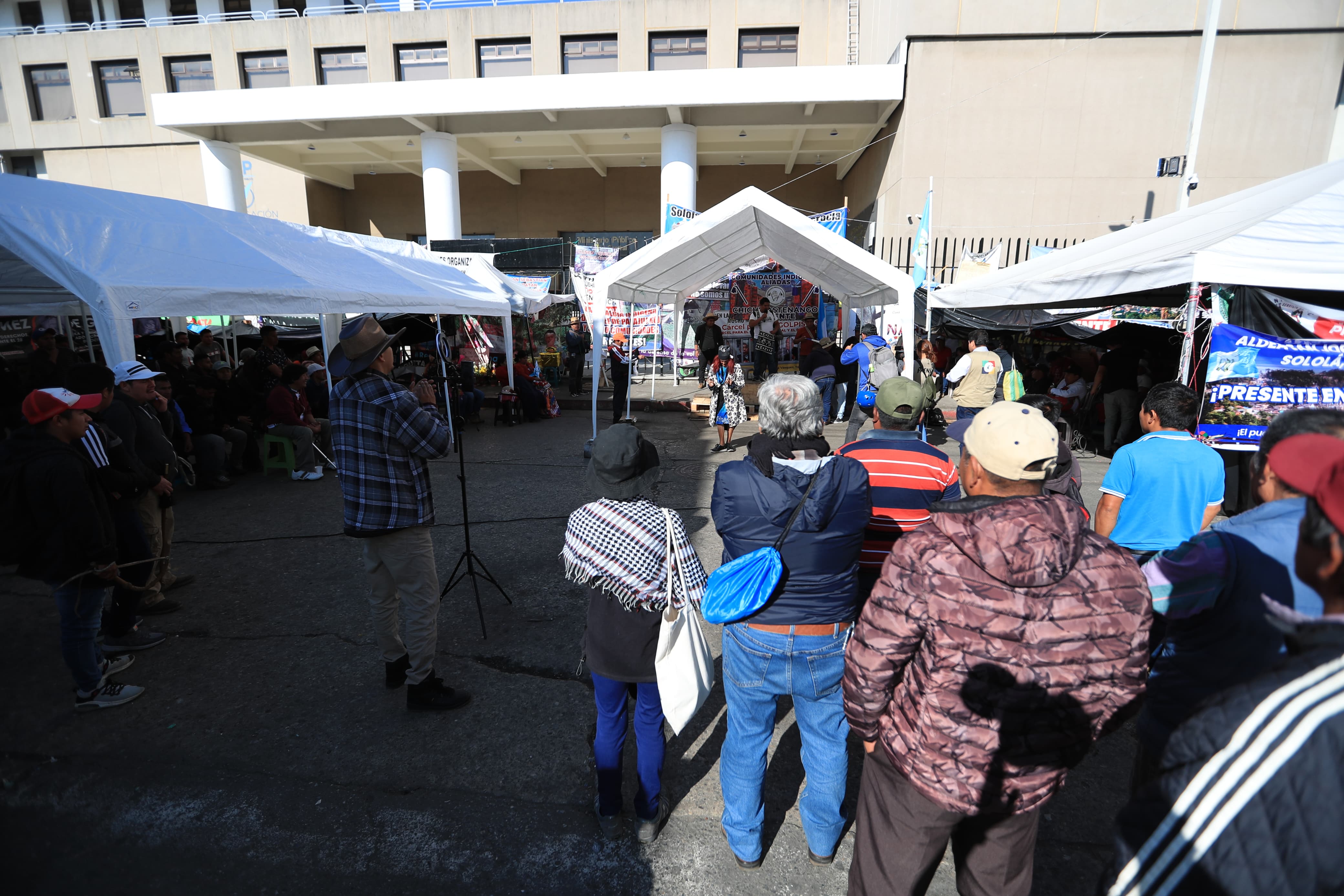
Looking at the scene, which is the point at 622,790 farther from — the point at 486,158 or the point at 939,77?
the point at 486,158

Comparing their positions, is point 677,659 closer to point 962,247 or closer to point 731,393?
point 731,393

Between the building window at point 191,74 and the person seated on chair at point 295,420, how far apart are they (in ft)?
76.9

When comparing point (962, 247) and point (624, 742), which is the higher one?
point (962, 247)

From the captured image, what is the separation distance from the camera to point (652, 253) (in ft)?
27.1

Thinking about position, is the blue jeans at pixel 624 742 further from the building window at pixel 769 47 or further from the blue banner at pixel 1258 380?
the building window at pixel 769 47

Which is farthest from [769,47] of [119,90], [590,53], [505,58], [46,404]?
[119,90]

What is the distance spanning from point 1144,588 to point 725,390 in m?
8.53

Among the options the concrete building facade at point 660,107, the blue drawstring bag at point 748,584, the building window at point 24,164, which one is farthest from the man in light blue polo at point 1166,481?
the building window at point 24,164

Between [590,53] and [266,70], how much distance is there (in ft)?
40.1

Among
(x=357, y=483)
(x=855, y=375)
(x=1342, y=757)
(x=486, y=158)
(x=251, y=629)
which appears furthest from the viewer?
(x=486, y=158)

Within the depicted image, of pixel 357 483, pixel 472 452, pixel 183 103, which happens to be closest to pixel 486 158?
pixel 183 103

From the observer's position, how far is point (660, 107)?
1838cm

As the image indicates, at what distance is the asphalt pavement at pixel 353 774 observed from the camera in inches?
95.8

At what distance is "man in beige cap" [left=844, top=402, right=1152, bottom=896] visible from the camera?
59.4 inches
